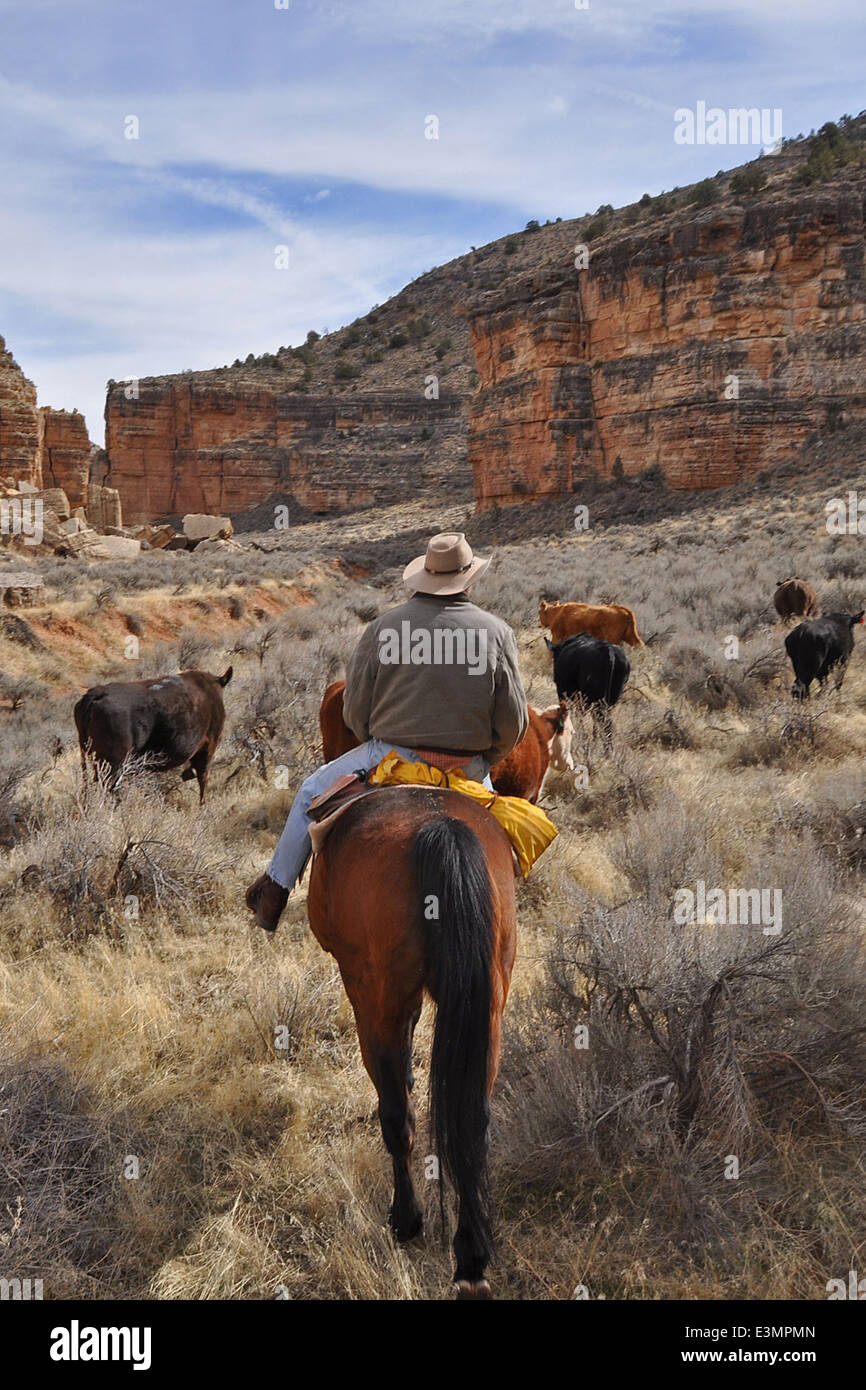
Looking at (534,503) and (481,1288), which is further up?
(534,503)

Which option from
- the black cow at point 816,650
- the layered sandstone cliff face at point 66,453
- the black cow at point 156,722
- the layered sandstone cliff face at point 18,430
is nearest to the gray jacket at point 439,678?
the black cow at point 156,722

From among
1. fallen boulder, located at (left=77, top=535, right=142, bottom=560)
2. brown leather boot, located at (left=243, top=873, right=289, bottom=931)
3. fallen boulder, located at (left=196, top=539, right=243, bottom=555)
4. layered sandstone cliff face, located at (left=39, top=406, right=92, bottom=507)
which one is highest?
layered sandstone cliff face, located at (left=39, top=406, right=92, bottom=507)

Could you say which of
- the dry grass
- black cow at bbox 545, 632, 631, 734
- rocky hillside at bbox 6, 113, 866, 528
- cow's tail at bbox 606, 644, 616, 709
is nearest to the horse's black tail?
the dry grass

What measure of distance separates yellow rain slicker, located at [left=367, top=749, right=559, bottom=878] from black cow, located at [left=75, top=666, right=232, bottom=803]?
12.4 ft

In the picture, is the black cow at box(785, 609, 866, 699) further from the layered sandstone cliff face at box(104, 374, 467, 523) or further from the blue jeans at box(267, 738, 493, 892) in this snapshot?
the layered sandstone cliff face at box(104, 374, 467, 523)

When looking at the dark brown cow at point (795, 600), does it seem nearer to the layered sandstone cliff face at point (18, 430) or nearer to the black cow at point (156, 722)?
the black cow at point (156, 722)

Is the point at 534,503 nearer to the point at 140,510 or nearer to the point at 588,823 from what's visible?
the point at 140,510

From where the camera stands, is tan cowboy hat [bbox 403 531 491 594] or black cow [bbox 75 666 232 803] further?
black cow [bbox 75 666 232 803]

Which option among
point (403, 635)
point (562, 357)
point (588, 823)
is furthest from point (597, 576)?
point (562, 357)

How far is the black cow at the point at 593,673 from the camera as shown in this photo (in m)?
9.12

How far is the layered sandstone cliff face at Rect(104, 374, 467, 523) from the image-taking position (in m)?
64.4

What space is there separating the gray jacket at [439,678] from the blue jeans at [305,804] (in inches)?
3.3

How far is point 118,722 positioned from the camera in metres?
6.75

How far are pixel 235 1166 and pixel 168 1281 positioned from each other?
20.4 inches
